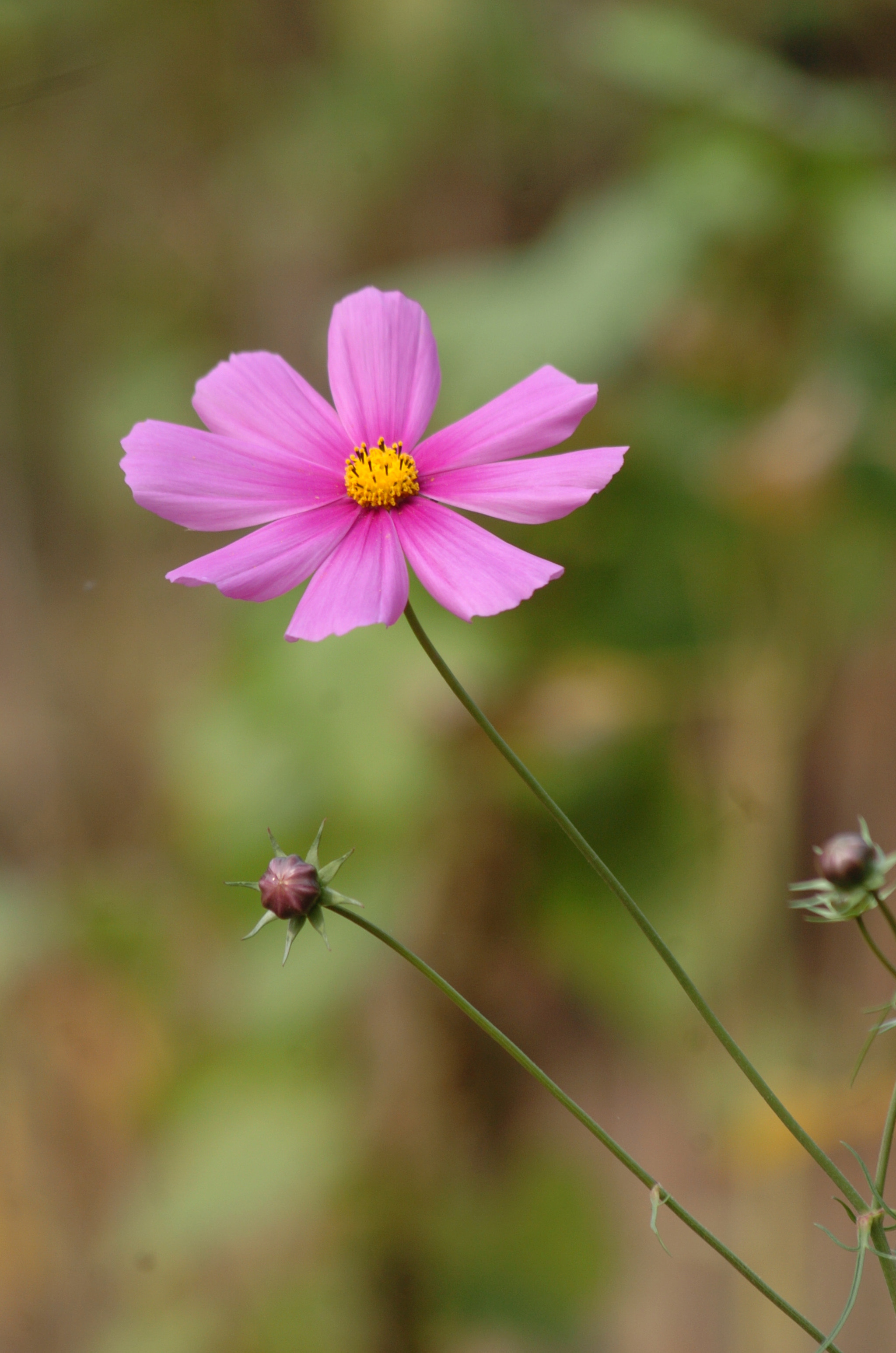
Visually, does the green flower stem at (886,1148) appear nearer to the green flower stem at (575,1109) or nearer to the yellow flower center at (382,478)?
the green flower stem at (575,1109)

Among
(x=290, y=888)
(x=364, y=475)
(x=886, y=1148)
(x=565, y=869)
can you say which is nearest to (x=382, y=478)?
(x=364, y=475)

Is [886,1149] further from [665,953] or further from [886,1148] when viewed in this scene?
[665,953]

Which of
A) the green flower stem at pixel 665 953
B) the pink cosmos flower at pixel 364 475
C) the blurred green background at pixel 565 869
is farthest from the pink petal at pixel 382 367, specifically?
the blurred green background at pixel 565 869

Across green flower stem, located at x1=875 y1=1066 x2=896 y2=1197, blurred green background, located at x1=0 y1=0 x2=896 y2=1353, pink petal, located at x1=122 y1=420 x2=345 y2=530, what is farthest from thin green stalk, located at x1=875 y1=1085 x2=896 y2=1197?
blurred green background, located at x1=0 y1=0 x2=896 y2=1353

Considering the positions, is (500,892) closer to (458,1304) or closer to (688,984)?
(458,1304)

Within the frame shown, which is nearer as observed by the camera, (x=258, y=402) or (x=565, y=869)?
(x=258, y=402)

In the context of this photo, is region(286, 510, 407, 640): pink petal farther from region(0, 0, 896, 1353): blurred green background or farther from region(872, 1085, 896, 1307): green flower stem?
region(0, 0, 896, 1353): blurred green background
